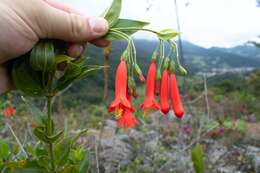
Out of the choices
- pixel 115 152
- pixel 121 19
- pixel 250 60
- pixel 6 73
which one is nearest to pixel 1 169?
pixel 6 73

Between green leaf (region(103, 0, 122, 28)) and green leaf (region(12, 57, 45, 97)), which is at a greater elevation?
green leaf (region(103, 0, 122, 28))

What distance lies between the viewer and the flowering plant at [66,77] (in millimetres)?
1826

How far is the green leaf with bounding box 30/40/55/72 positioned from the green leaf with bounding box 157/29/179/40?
0.45m

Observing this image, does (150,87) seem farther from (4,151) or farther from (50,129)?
(4,151)

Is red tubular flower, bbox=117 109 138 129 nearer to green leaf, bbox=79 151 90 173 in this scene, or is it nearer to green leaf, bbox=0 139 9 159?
green leaf, bbox=79 151 90 173

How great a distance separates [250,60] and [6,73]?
2436 inches

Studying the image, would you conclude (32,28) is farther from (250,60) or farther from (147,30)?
(250,60)

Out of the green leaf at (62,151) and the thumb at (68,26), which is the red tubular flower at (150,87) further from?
the green leaf at (62,151)

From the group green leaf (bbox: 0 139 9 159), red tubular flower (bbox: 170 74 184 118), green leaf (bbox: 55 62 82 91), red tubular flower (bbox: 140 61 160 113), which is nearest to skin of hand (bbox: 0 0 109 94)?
green leaf (bbox: 55 62 82 91)

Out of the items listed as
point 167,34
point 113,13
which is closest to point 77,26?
point 113,13

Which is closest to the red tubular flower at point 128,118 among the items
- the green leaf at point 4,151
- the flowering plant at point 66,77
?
the flowering plant at point 66,77

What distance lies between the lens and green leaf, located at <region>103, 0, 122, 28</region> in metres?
1.88

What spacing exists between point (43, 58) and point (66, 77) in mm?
181

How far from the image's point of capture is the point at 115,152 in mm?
6879
